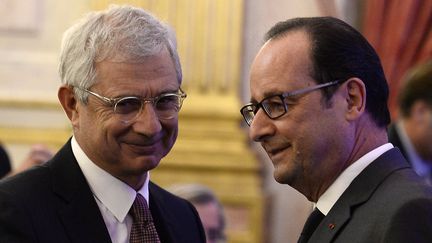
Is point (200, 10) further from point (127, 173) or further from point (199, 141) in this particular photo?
point (127, 173)

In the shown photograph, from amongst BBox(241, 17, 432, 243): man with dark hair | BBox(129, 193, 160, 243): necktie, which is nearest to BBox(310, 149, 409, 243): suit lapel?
BBox(241, 17, 432, 243): man with dark hair

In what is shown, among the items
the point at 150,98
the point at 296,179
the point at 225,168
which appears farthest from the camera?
the point at 225,168

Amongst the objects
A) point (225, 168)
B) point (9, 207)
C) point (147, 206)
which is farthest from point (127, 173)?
point (225, 168)

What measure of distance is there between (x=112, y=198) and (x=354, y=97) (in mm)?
671

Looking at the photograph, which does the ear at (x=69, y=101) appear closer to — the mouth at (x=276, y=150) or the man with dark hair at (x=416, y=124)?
the mouth at (x=276, y=150)

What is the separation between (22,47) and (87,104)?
378cm

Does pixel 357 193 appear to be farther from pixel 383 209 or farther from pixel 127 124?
pixel 127 124

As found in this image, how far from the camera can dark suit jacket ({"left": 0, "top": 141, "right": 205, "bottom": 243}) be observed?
2.49 meters

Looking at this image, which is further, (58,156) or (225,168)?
(225,168)

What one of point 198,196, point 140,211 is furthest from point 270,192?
point 140,211

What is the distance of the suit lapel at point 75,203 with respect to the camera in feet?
8.54

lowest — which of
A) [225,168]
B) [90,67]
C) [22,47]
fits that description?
[225,168]

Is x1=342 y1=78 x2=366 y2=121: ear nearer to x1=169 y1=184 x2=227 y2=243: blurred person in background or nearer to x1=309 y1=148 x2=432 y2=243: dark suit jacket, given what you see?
x1=309 y1=148 x2=432 y2=243: dark suit jacket

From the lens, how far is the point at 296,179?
8.02 ft
